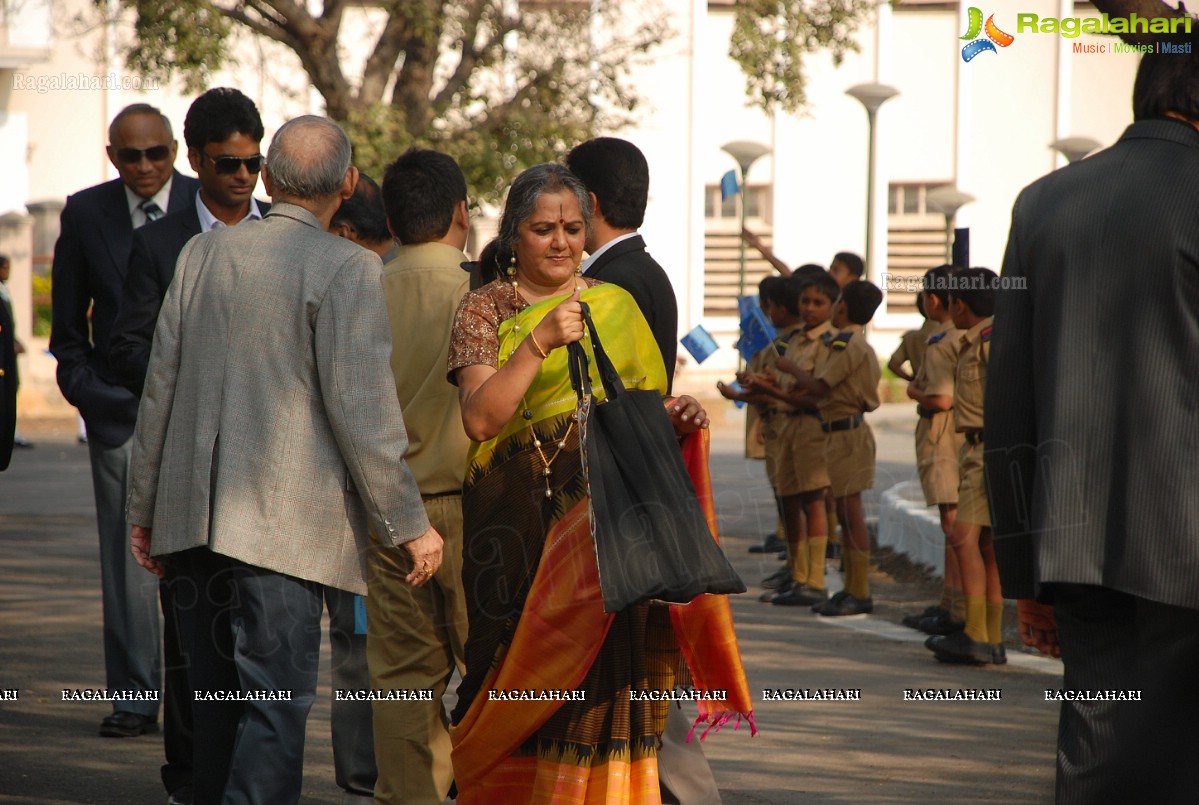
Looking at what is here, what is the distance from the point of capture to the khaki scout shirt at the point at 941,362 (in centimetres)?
755

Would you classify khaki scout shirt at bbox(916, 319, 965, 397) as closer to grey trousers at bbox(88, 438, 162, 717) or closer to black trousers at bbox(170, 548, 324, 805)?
grey trousers at bbox(88, 438, 162, 717)

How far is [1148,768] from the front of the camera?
2.88 meters

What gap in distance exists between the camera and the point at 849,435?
8.64m

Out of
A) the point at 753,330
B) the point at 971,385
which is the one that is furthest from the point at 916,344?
the point at 971,385

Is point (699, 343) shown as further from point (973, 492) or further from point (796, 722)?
point (796, 722)

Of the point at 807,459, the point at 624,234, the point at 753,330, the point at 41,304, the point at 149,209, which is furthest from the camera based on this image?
the point at 41,304

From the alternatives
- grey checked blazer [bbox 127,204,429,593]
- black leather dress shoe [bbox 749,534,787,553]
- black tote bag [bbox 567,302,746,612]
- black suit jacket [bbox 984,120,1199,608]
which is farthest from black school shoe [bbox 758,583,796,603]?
black suit jacket [bbox 984,120,1199,608]

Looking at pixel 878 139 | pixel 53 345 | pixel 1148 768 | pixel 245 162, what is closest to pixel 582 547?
pixel 1148 768

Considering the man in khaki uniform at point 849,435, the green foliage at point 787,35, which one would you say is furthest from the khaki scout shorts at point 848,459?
the green foliage at point 787,35

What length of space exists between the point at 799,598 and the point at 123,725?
4.49 metres

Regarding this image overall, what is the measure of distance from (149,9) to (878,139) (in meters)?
14.8

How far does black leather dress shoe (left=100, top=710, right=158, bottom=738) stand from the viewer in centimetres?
539

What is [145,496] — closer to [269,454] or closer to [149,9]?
[269,454]

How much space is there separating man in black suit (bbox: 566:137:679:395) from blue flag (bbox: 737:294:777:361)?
5.16 metres
